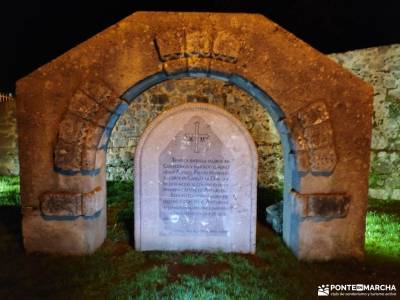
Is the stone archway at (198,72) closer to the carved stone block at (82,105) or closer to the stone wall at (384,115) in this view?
the carved stone block at (82,105)

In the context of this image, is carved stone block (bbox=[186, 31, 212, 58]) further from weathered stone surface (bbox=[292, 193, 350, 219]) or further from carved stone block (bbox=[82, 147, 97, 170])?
weathered stone surface (bbox=[292, 193, 350, 219])

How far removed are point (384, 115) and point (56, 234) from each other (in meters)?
5.73

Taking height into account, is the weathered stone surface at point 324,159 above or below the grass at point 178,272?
above

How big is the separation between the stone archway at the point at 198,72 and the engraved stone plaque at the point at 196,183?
1.63 feet

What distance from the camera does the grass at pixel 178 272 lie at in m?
2.90

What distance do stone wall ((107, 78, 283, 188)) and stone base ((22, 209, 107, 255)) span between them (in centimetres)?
420

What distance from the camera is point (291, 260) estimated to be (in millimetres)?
3520

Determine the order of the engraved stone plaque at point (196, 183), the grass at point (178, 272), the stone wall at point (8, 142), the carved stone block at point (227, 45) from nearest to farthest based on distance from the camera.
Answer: the grass at point (178, 272), the carved stone block at point (227, 45), the engraved stone plaque at point (196, 183), the stone wall at point (8, 142)

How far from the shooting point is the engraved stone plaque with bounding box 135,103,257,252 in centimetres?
369

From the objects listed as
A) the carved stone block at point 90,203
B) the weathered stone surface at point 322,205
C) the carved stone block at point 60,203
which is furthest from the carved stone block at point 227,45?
the carved stone block at point 60,203

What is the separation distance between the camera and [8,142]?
7883mm

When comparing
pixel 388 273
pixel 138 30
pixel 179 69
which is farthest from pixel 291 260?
pixel 138 30

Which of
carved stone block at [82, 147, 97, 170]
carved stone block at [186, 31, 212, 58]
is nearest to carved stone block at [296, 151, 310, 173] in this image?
carved stone block at [186, 31, 212, 58]

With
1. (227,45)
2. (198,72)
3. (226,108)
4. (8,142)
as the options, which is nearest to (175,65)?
(198,72)
